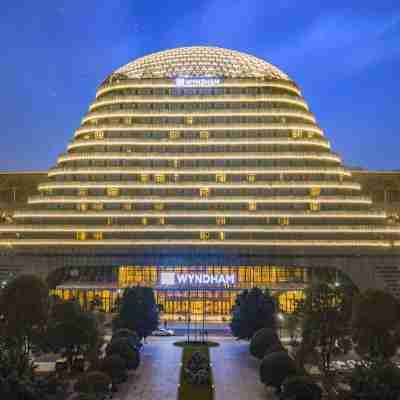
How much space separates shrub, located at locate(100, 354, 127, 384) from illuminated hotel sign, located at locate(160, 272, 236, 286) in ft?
176

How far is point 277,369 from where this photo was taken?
60344mm

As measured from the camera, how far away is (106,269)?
12300 centimetres

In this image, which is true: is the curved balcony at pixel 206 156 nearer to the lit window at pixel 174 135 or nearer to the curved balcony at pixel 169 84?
the lit window at pixel 174 135

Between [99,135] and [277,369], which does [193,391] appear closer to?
[277,369]

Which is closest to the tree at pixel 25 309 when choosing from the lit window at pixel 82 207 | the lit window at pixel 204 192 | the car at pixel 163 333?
the car at pixel 163 333

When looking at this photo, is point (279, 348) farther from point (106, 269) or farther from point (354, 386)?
point (106, 269)

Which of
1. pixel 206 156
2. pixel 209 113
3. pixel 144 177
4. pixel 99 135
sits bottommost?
pixel 144 177

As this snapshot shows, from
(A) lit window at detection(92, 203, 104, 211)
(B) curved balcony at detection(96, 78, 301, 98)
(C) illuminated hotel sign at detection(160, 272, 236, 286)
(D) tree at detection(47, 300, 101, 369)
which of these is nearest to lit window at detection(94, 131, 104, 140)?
(B) curved balcony at detection(96, 78, 301, 98)

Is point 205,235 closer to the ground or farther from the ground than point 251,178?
closer to the ground

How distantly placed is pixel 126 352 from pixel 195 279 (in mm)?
51570

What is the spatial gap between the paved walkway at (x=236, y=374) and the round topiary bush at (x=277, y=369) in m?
1.55

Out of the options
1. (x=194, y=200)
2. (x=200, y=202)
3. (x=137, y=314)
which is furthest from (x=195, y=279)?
(x=137, y=314)

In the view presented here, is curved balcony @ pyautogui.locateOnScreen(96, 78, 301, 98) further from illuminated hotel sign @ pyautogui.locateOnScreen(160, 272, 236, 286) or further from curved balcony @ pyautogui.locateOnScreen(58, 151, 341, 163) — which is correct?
illuminated hotel sign @ pyautogui.locateOnScreen(160, 272, 236, 286)

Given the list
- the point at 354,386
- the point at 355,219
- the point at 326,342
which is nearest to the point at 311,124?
the point at 355,219
